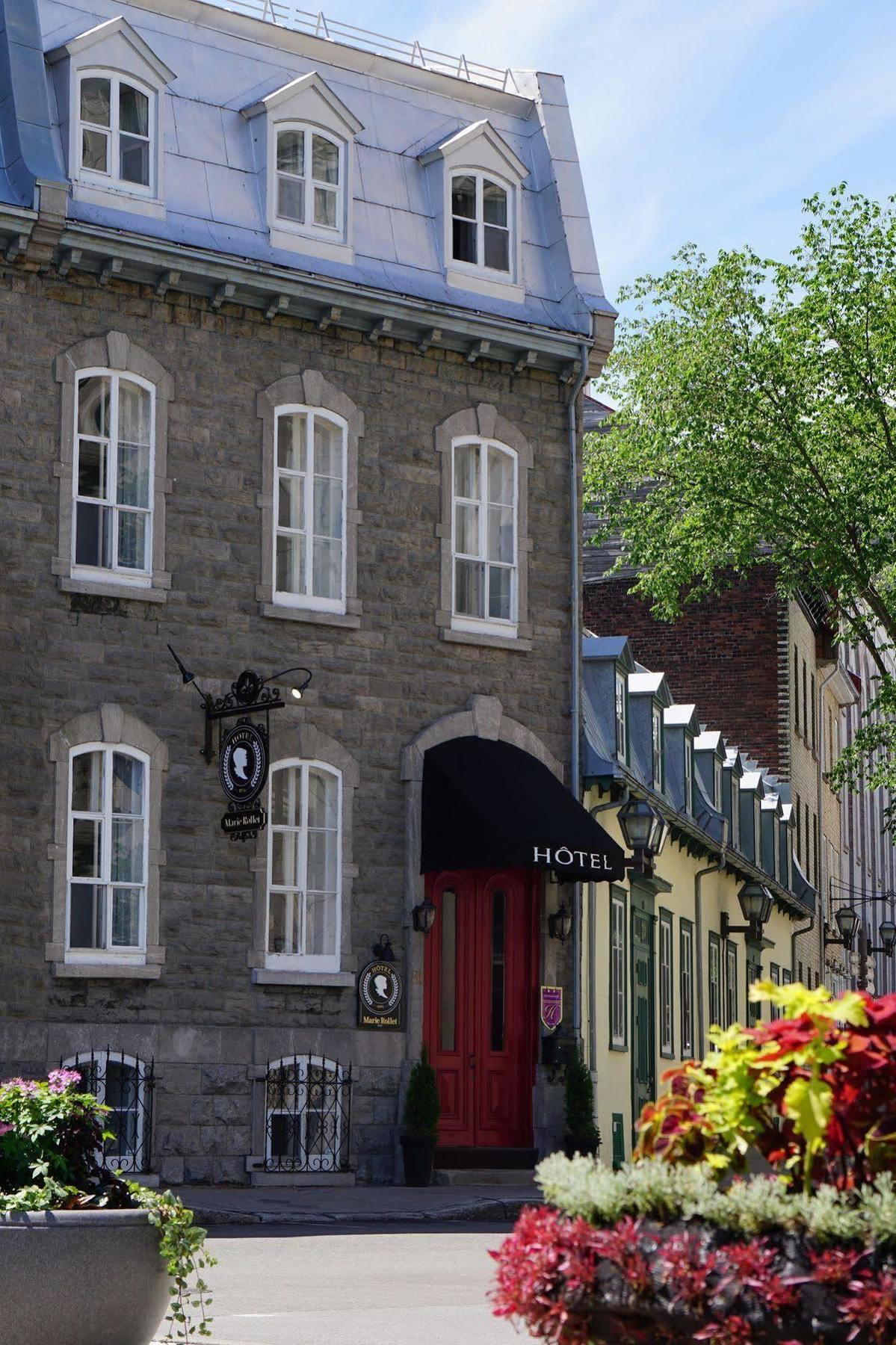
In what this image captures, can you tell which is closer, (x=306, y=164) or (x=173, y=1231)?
(x=173, y=1231)

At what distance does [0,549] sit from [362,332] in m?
4.67

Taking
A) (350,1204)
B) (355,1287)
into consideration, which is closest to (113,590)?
(350,1204)

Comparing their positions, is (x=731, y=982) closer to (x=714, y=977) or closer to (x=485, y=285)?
(x=714, y=977)

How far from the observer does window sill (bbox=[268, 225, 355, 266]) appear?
20750mm

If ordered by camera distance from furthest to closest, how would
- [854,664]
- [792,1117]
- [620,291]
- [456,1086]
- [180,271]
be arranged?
1. [854,664]
2. [620,291]
3. [456,1086]
4. [180,271]
5. [792,1117]

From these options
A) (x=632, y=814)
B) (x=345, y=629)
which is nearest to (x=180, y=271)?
(x=345, y=629)

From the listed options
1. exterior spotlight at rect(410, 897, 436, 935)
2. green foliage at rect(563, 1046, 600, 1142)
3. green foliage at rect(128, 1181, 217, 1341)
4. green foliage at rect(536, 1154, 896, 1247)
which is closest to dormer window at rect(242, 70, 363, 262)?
exterior spotlight at rect(410, 897, 436, 935)

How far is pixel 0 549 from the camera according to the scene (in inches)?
730

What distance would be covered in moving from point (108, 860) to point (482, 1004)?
4.45m

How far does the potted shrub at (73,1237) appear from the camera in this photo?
6871 millimetres

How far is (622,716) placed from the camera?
25.0 metres

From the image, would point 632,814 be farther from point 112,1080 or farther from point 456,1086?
point 112,1080

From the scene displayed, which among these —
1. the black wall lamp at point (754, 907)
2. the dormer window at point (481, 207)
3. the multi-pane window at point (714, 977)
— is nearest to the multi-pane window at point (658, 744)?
the black wall lamp at point (754, 907)

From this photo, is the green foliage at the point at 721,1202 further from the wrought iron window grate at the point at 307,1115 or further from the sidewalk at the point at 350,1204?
the wrought iron window grate at the point at 307,1115
